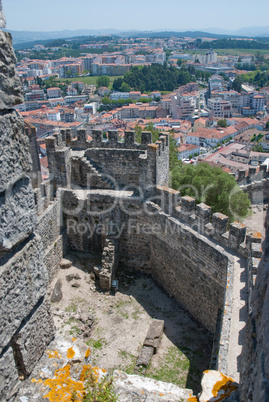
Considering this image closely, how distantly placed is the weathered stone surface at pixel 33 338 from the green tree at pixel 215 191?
34.2 ft

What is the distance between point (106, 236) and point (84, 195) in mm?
1509

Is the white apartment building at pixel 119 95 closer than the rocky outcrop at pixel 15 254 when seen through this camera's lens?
No

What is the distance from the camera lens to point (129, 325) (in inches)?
361

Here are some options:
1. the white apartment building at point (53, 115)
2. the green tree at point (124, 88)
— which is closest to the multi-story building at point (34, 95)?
the green tree at point (124, 88)

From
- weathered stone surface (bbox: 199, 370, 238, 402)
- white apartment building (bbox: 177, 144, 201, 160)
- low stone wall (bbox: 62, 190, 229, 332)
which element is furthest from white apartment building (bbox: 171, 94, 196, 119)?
weathered stone surface (bbox: 199, 370, 238, 402)

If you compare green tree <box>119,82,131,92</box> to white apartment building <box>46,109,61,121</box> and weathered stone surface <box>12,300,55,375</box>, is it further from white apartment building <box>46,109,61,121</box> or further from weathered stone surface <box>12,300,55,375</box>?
weathered stone surface <box>12,300,55,375</box>

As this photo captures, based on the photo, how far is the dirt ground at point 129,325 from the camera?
8.11 meters

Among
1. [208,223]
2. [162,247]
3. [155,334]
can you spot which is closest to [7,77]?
[208,223]

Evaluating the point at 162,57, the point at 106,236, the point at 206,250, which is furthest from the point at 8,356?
the point at 162,57

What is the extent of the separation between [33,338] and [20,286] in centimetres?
59

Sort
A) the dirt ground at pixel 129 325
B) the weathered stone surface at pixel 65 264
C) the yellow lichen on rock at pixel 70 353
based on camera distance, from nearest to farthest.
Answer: the yellow lichen on rock at pixel 70 353, the dirt ground at pixel 129 325, the weathered stone surface at pixel 65 264

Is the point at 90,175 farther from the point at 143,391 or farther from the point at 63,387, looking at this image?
the point at 63,387

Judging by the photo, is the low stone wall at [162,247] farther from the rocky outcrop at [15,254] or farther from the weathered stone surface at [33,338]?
the rocky outcrop at [15,254]

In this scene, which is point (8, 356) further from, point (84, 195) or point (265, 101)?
point (265, 101)
